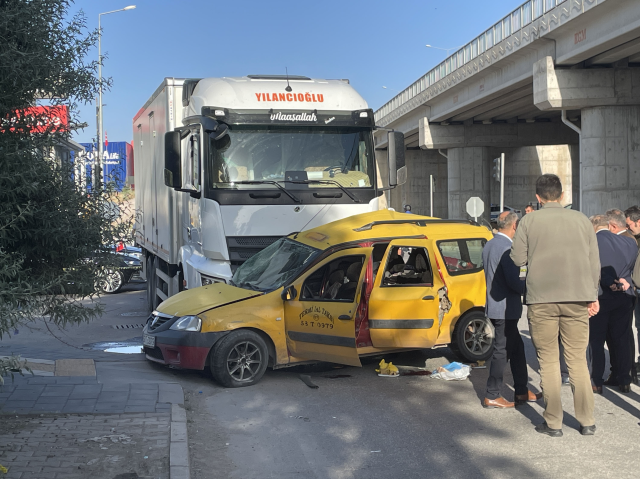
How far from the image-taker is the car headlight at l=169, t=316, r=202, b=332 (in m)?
8.01

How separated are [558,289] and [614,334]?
6.05 feet

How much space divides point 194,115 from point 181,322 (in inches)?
136

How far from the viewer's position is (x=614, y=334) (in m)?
7.38

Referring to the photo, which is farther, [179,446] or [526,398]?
[526,398]

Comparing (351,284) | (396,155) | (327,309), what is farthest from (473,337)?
(396,155)

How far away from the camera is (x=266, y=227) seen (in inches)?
394

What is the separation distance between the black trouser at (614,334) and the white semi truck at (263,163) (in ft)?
12.8

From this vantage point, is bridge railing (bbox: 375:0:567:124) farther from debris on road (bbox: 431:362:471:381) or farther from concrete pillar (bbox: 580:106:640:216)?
debris on road (bbox: 431:362:471:381)

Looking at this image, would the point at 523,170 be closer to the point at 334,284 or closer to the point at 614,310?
the point at 334,284

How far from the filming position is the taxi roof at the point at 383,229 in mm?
8461

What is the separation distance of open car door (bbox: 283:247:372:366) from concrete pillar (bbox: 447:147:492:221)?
3722cm

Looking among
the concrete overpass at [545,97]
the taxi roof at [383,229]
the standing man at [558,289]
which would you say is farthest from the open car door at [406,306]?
the concrete overpass at [545,97]

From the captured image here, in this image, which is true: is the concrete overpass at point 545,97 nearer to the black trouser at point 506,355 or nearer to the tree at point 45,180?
the black trouser at point 506,355

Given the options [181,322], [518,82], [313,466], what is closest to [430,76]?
[518,82]
